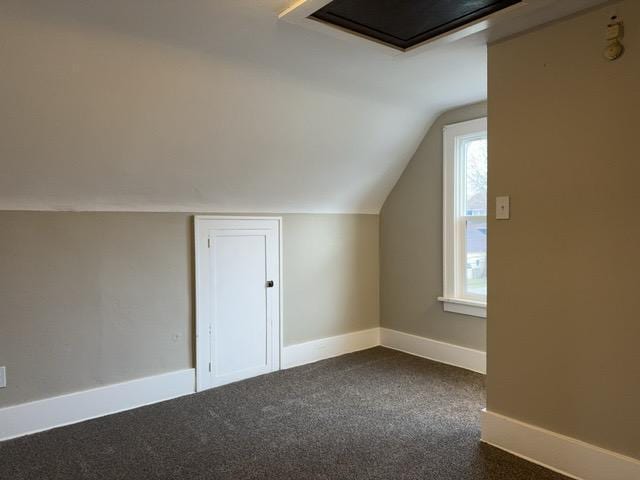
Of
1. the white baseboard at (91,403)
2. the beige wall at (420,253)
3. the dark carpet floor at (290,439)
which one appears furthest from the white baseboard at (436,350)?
the white baseboard at (91,403)

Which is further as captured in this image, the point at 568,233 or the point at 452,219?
the point at 452,219

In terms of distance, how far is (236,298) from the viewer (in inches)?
142

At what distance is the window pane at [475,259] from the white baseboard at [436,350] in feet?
1.64

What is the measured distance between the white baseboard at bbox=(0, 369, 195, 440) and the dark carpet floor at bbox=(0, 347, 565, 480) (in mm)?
74

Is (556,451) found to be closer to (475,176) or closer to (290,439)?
(290,439)

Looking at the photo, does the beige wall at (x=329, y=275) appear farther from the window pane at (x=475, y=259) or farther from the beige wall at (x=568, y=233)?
the beige wall at (x=568, y=233)

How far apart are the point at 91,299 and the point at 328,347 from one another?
2.05m

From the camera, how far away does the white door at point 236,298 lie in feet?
11.3

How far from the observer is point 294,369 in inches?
153

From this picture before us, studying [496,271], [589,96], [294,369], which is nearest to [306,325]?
[294,369]

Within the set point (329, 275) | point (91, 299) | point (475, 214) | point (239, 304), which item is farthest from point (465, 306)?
point (91, 299)

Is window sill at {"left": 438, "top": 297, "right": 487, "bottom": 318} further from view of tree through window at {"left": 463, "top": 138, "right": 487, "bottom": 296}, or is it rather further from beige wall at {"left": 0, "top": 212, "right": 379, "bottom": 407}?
beige wall at {"left": 0, "top": 212, "right": 379, "bottom": 407}

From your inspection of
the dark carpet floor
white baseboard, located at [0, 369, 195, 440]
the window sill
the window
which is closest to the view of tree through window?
the window

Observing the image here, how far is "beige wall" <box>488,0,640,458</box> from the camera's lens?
2076 mm
